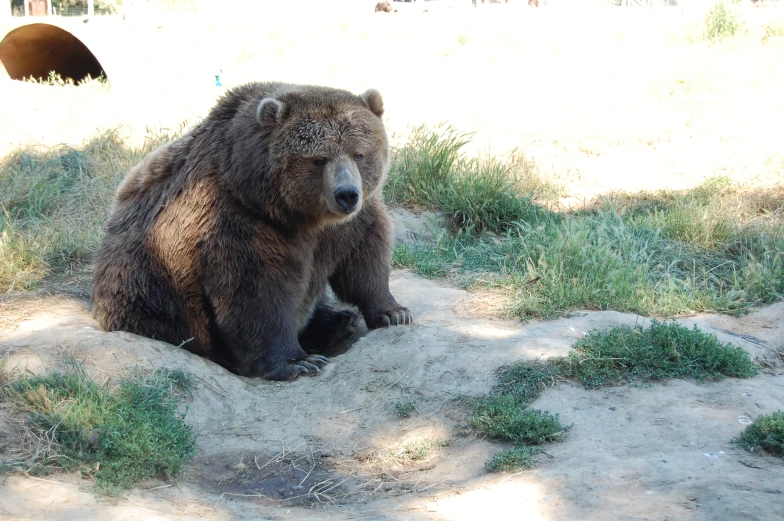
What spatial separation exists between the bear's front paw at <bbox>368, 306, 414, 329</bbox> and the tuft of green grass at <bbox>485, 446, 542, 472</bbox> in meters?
1.79

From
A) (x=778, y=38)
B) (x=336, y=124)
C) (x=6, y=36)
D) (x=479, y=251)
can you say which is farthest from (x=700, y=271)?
(x=6, y=36)

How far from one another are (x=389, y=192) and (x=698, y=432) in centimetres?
489

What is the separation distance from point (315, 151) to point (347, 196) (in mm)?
372

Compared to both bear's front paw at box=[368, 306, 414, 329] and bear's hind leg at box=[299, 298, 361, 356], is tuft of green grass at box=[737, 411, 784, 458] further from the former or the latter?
bear's hind leg at box=[299, 298, 361, 356]

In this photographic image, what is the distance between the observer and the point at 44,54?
14773 mm

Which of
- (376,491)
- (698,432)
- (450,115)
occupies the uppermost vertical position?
(450,115)

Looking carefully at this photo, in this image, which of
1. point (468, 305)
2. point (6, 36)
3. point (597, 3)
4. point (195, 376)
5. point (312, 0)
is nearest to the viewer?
point (195, 376)

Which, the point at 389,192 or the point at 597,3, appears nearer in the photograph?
the point at 389,192

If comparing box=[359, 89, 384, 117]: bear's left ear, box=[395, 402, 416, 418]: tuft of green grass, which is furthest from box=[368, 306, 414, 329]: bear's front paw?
box=[359, 89, 384, 117]: bear's left ear

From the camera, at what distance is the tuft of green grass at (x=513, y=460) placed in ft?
12.4

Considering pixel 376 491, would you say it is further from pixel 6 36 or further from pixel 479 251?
pixel 6 36

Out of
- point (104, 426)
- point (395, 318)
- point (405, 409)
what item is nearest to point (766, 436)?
point (405, 409)

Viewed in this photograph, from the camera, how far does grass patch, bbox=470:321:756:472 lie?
14.4 ft

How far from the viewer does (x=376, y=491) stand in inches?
154
